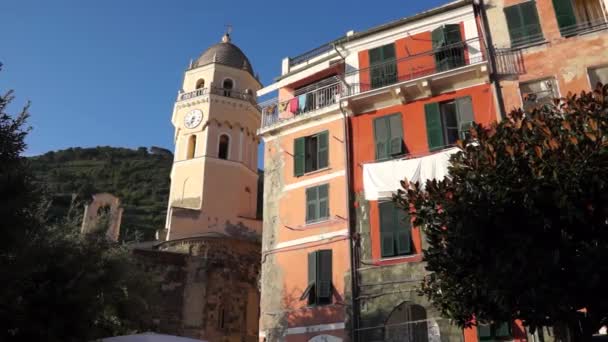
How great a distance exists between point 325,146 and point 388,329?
6.61 metres

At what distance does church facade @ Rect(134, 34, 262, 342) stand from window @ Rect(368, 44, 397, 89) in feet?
47.0

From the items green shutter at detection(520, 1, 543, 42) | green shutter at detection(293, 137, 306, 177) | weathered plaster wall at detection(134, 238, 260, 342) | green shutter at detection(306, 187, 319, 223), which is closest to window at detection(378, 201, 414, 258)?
green shutter at detection(306, 187, 319, 223)

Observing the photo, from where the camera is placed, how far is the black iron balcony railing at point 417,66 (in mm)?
18062

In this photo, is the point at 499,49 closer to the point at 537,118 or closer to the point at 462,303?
the point at 537,118

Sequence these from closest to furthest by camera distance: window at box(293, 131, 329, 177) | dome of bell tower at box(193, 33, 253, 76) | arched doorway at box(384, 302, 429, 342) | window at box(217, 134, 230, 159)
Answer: arched doorway at box(384, 302, 429, 342), window at box(293, 131, 329, 177), window at box(217, 134, 230, 159), dome of bell tower at box(193, 33, 253, 76)

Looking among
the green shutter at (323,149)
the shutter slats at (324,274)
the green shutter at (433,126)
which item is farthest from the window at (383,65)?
the shutter slats at (324,274)

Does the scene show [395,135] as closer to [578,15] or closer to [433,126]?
[433,126]

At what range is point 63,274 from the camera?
13047mm

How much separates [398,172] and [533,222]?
23.5ft

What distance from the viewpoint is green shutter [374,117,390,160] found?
59.1ft

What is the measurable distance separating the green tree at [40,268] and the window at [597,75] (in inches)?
591

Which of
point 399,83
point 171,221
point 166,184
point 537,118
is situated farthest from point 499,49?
point 166,184

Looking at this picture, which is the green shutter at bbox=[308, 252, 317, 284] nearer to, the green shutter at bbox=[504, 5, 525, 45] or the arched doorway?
the arched doorway

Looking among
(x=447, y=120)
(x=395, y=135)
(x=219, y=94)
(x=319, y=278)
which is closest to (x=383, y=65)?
(x=395, y=135)
